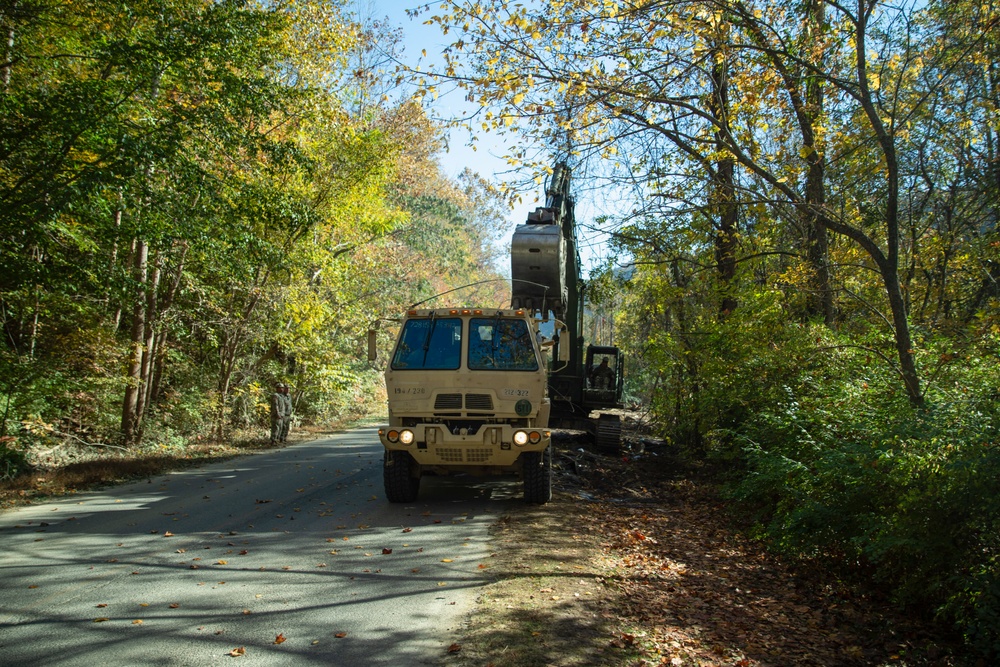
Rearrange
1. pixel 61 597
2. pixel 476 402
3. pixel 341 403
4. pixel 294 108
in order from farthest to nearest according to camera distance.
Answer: pixel 341 403 → pixel 294 108 → pixel 476 402 → pixel 61 597

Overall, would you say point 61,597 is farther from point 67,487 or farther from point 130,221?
point 130,221

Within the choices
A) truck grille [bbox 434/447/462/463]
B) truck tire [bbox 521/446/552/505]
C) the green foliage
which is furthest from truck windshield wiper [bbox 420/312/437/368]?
the green foliage

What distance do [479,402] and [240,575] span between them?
3791 mm

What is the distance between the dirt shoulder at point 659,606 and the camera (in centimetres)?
487

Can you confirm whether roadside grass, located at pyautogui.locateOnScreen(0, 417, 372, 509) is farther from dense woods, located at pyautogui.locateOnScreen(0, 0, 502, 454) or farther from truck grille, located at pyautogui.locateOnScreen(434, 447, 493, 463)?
truck grille, located at pyautogui.locateOnScreen(434, 447, 493, 463)

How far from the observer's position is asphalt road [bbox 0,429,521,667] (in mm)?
4598

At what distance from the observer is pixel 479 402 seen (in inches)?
358

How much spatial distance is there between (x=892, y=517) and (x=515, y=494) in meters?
5.49

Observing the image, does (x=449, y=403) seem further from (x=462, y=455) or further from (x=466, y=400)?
(x=462, y=455)

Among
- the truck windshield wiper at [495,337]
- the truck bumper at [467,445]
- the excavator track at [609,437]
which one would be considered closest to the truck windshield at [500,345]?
the truck windshield wiper at [495,337]

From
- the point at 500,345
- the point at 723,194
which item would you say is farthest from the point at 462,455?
the point at 723,194

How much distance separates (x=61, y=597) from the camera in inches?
212

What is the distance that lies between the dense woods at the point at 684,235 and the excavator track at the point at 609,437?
1.16 metres

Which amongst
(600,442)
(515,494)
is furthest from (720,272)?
(515,494)
